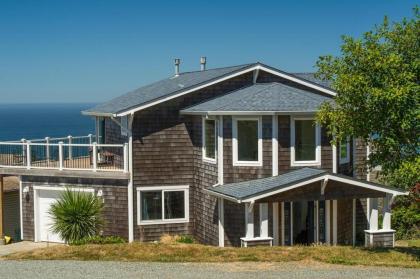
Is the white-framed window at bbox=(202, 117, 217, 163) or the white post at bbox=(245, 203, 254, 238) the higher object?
the white-framed window at bbox=(202, 117, 217, 163)

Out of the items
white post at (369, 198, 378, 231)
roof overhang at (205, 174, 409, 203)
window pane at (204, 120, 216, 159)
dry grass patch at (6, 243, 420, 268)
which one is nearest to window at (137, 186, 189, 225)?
window pane at (204, 120, 216, 159)

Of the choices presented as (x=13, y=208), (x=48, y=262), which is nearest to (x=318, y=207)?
(x=48, y=262)

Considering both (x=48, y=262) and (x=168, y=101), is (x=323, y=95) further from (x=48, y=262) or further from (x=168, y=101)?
(x=48, y=262)

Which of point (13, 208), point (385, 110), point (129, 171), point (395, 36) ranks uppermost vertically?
point (395, 36)

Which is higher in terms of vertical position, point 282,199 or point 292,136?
point 292,136

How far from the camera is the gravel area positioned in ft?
51.2

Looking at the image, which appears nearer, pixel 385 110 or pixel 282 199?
pixel 385 110

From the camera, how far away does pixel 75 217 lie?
74.2 feet

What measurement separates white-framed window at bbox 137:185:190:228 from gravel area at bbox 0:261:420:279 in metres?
6.94

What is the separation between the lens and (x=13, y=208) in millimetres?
30172

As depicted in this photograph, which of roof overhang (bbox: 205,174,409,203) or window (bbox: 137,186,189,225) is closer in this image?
roof overhang (bbox: 205,174,409,203)

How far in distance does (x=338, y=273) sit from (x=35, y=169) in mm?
14153

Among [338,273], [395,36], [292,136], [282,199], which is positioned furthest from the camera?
[292,136]

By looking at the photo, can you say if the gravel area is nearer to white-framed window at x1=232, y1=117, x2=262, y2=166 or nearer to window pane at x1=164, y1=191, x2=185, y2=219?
white-framed window at x1=232, y1=117, x2=262, y2=166
